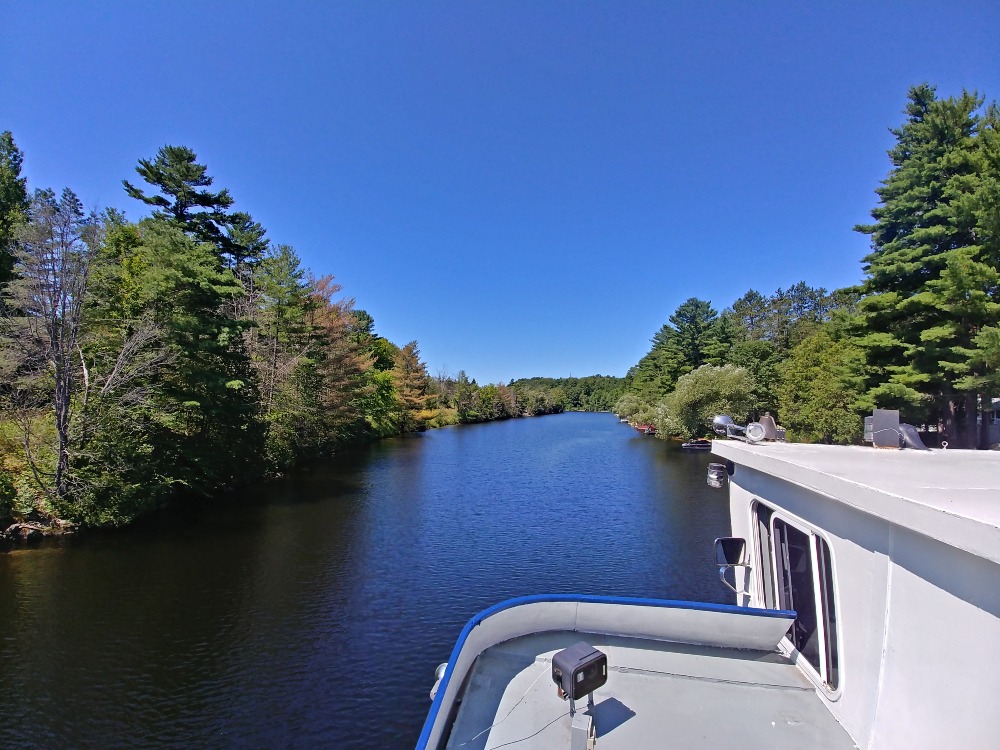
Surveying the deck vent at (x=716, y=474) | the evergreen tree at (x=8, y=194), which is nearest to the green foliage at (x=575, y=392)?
the evergreen tree at (x=8, y=194)

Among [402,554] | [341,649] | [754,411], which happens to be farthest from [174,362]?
[754,411]

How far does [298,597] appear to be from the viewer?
11.3 m

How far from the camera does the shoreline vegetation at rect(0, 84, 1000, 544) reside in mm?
Result: 14414

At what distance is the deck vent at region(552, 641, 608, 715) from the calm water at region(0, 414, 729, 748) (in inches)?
185

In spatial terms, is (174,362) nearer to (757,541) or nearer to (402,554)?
(402,554)

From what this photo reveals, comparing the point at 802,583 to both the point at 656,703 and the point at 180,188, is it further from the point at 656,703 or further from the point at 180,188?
the point at 180,188

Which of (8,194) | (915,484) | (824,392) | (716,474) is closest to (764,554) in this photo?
(716,474)

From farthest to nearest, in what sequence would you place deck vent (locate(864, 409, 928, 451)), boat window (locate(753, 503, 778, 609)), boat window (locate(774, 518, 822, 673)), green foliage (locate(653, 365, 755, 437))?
green foliage (locate(653, 365, 755, 437))
deck vent (locate(864, 409, 928, 451))
boat window (locate(753, 503, 778, 609))
boat window (locate(774, 518, 822, 673))

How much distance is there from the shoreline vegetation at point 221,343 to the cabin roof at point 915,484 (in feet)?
40.9

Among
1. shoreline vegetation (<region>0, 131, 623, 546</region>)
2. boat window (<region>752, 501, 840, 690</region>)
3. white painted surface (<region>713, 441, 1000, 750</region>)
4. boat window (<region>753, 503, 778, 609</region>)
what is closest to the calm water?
shoreline vegetation (<region>0, 131, 623, 546</region>)

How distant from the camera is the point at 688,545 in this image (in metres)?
14.8

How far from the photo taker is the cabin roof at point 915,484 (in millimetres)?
2236

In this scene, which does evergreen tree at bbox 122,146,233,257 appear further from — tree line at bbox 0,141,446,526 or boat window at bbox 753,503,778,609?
boat window at bbox 753,503,778,609

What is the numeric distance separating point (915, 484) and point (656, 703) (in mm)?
2531
